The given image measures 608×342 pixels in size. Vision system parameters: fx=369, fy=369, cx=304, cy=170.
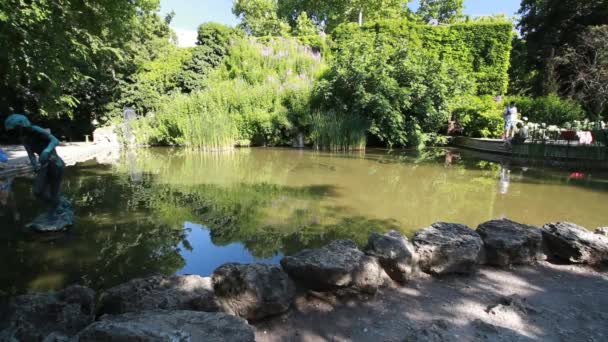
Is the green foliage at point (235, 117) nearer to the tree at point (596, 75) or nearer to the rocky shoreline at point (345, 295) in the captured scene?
the rocky shoreline at point (345, 295)

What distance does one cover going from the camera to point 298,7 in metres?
38.9

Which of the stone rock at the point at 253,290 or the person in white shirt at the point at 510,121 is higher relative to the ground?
the person in white shirt at the point at 510,121

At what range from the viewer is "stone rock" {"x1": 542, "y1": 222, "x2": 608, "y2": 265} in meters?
3.12

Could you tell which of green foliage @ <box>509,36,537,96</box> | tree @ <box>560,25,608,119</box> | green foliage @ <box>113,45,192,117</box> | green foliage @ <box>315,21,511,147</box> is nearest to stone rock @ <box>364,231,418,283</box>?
green foliage @ <box>315,21,511,147</box>

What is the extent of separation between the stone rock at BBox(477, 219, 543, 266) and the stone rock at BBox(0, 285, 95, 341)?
297cm

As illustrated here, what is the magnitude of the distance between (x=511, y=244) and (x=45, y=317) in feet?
10.8

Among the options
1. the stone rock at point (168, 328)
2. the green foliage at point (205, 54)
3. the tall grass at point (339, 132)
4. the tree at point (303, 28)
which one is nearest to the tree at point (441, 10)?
the tree at point (303, 28)

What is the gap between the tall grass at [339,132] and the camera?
43.7ft

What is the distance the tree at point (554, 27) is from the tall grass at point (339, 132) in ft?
36.6

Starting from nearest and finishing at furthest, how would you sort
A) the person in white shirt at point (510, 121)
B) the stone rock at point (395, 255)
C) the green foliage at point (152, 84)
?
the stone rock at point (395, 255) → the person in white shirt at point (510, 121) → the green foliage at point (152, 84)

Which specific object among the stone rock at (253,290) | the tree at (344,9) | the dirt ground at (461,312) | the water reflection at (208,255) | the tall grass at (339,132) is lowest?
the water reflection at (208,255)

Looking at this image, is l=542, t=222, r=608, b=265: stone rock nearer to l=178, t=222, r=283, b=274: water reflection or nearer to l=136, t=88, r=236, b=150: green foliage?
l=178, t=222, r=283, b=274: water reflection

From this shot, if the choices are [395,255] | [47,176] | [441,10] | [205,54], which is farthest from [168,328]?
[441,10]

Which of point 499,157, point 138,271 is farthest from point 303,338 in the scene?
point 499,157
